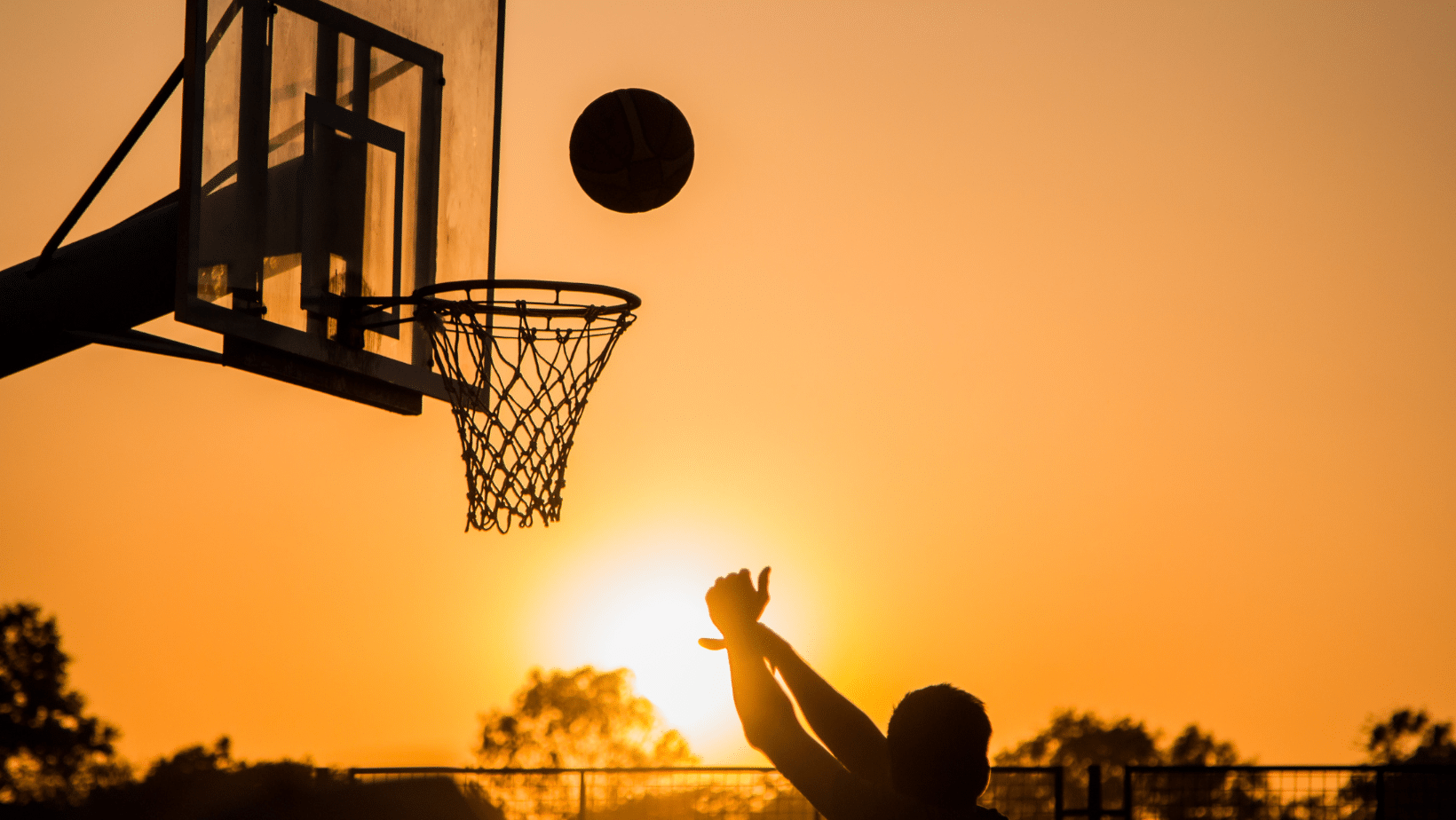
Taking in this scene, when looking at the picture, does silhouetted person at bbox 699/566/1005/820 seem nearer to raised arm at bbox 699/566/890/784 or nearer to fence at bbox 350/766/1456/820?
raised arm at bbox 699/566/890/784

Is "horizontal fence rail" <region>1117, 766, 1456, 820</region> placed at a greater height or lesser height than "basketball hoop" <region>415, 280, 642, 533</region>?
lesser

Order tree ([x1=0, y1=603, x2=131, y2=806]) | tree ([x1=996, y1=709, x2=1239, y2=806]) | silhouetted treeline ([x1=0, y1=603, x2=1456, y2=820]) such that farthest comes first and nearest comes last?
1. tree ([x1=996, y1=709, x2=1239, y2=806])
2. tree ([x1=0, y1=603, x2=131, y2=806])
3. silhouetted treeline ([x1=0, y1=603, x2=1456, y2=820])

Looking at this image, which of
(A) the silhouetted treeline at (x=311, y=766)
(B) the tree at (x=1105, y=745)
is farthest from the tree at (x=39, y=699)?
(B) the tree at (x=1105, y=745)

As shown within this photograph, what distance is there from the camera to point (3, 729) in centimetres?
4178

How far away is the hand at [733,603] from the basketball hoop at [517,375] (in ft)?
13.8

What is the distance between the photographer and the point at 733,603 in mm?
2352

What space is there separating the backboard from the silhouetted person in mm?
3895

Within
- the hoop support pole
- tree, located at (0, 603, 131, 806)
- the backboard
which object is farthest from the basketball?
tree, located at (0, 603, 131, 806)

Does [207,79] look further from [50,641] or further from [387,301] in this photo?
[50,641]

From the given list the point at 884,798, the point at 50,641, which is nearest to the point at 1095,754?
the point at 50,641

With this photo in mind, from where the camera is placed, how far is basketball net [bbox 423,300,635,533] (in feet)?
21.8

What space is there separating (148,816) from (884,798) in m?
1.29

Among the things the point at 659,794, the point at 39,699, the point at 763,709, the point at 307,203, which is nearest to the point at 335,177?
the point at 307,203

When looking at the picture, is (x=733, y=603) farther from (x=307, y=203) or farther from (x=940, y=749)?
(x=307, y=203)
